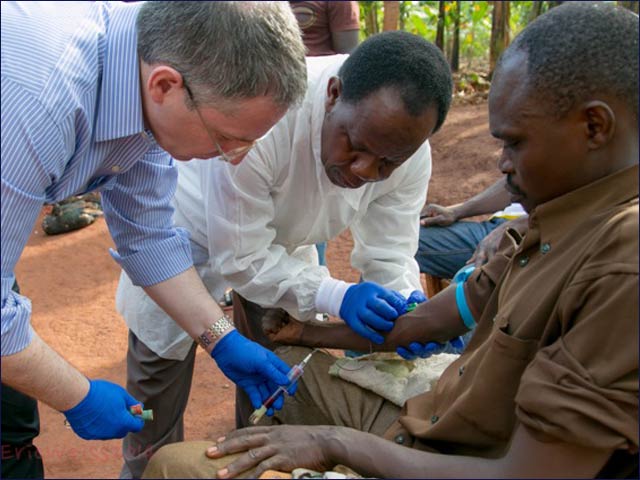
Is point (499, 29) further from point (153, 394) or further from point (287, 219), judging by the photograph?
point (153, 394)

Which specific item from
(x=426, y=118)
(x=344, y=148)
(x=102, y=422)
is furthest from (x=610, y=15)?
(x=102, y=422)

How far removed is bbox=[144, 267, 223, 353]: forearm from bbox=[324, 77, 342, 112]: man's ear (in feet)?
2.37

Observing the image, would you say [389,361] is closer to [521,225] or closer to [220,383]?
[521,225]

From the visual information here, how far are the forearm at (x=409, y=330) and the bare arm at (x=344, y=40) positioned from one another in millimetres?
2286

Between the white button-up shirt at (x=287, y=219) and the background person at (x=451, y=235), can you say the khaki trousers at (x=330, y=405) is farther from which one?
the background person at (x=451, y=235)

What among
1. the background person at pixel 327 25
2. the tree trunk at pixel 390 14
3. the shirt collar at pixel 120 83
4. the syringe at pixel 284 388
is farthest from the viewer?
the tree trunk at pixel 390 14

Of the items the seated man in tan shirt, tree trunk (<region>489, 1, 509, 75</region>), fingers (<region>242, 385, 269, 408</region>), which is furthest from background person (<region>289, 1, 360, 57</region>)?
tree trunk (<region>489, 1, 509, 75</region>)

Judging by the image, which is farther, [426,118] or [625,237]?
[426,118]

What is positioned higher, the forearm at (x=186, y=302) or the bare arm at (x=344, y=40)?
the bare arm at (x=344, y=40)

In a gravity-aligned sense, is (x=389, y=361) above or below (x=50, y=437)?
above

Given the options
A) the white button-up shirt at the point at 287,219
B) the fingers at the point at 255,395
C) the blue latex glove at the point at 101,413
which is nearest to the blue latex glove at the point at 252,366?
the fingers at the point at 255,395

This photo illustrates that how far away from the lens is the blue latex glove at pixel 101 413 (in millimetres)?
1988

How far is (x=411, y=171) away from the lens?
271cm

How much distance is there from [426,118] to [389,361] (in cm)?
77
